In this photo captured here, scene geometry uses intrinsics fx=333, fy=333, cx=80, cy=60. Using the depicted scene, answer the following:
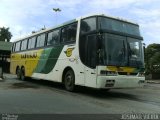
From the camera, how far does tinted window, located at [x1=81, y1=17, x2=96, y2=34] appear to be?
47.2 feet

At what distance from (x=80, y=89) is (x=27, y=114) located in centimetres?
760

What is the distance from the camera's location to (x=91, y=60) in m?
14.2

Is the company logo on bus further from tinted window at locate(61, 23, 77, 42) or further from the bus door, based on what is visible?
the bus door

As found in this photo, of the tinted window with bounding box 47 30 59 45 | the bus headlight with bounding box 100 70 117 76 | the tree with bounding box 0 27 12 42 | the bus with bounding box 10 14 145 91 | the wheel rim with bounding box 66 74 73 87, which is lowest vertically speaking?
the wheel rim with bounding box 66 74 73 87

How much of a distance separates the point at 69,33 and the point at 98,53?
3.30 metres

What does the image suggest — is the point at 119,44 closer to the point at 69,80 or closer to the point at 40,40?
the point at 69,80

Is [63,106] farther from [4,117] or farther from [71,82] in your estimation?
[71,82]

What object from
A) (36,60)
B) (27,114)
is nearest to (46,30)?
(36,60)

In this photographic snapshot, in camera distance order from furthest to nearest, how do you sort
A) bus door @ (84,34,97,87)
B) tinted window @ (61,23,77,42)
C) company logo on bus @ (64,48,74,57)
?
company logo on bus @ (64,48,74,57)
tinted window @ (61,23,77,42)
bus door @ (84,34,97,87)

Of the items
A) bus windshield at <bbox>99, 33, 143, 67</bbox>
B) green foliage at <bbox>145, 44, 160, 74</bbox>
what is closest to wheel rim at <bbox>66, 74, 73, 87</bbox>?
bus windshield at <bbox>99, 33, 143, 67</bbox>

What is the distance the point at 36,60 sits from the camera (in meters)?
20.7

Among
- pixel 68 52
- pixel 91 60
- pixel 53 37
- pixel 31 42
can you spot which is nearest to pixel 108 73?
pixel 91 60

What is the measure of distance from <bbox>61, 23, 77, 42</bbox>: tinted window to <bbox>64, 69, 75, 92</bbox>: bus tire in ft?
5.25

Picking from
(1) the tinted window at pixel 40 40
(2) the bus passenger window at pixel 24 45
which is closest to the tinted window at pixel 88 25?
(1) the tinted window at pixel 40 40
